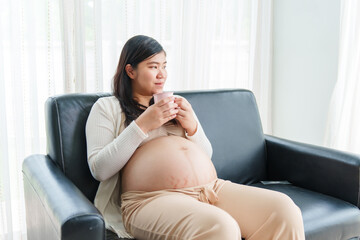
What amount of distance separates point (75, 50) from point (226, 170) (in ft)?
3.42

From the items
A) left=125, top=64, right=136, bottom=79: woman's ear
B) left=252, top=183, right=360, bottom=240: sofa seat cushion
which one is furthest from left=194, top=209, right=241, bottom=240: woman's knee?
left=125, top=64, right=136, bottom=79: woman's ear

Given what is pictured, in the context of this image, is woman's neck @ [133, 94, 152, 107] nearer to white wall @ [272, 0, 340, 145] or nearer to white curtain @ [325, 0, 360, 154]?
white curtain @ [325, 0, 360, 154]

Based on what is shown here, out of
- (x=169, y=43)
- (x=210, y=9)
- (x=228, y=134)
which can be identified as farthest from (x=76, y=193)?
(x=210, y=9)

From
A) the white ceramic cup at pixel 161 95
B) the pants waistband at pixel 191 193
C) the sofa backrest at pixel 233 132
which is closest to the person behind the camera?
the pants waistband at pixel 191 193

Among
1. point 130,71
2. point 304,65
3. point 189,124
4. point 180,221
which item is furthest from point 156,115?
point 304,65

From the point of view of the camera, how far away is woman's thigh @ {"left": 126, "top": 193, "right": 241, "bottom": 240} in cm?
126

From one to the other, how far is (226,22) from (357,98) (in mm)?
999

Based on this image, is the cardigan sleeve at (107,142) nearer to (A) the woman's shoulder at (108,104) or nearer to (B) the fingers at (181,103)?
(A) the woman's shoulder at (108,104)

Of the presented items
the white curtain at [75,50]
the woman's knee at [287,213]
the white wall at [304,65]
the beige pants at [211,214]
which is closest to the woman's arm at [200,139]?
the beige pants at [211,214]

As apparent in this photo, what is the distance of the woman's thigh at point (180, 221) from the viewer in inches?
49.5

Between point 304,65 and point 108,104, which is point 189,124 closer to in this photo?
point 108,104

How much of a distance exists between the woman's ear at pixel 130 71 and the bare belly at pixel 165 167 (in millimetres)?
325

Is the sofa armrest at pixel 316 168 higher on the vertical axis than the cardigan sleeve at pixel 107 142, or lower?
lower

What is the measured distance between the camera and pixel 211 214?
129 cm
